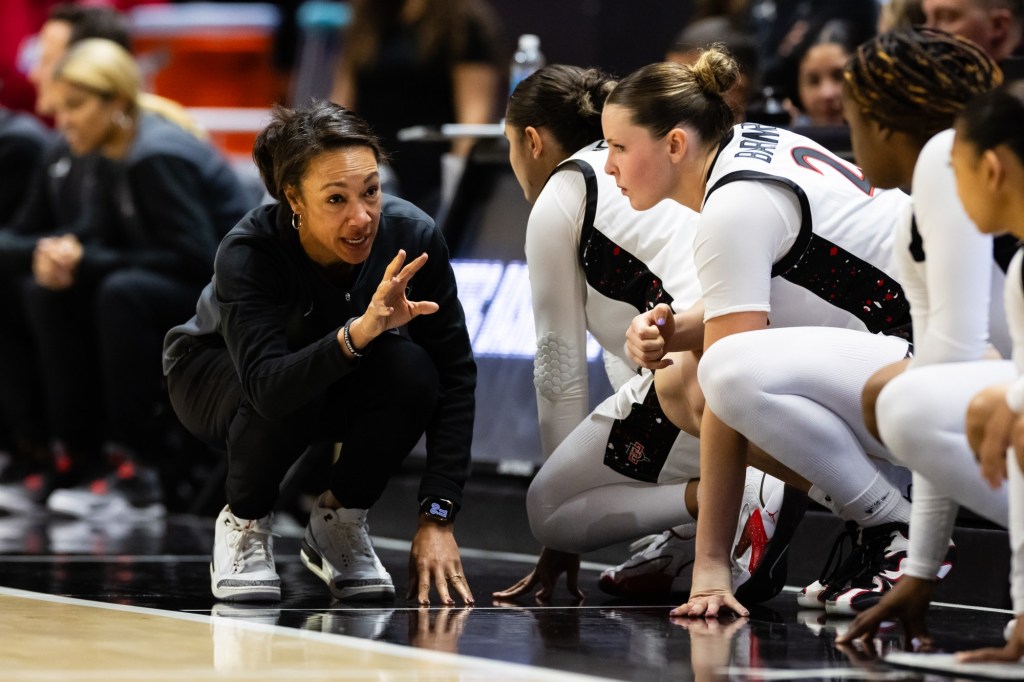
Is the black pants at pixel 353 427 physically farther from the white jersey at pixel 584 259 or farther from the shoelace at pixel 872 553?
the shoelace at pixel 872 553

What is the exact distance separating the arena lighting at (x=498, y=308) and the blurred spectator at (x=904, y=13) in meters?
1.21

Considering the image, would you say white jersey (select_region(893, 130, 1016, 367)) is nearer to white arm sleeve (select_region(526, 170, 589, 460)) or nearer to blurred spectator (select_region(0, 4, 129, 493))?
white arm sleeve (select_region(526, 170, 589, 460))

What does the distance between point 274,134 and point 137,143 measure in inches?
91.9

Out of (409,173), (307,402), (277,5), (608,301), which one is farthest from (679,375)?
(277,5)

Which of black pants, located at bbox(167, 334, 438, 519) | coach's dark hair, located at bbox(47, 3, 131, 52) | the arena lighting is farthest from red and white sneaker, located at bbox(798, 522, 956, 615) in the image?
coach's dark hair, located at bbox(47, 3, 131, 52)

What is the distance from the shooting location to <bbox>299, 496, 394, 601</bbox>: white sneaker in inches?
124

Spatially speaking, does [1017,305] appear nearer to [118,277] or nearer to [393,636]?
[393,636]

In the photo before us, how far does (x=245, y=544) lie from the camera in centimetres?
314

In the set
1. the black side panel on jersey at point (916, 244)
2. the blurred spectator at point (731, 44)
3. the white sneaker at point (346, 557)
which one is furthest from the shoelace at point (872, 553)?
the blurred spectator at point (731, 44)

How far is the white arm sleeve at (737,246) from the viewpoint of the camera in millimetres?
2709

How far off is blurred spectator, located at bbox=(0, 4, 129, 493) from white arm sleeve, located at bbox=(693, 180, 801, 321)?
3.17m

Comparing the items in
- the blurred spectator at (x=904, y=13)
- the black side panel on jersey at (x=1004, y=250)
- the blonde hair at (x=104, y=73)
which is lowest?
the black side panel on jersey at (x=1004, y=250)

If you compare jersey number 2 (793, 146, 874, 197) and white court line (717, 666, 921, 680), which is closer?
white court line (717, 666, 921, 680)

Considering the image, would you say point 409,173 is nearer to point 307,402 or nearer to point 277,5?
point 307,402
